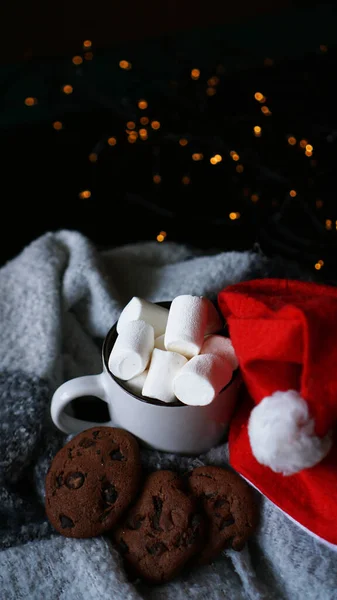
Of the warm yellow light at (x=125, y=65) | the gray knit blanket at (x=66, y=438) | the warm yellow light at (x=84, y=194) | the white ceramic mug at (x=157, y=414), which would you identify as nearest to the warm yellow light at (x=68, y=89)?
the warm yellow light at (x=125, y=65)

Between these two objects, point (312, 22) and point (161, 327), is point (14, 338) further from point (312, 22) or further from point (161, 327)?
point (312, 22)

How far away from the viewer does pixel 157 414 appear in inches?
22.3

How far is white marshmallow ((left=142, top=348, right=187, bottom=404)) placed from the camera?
547 millimetres

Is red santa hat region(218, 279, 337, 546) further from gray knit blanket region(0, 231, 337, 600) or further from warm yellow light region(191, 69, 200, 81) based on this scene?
warm yellow light region(191, 69, 200, 81)

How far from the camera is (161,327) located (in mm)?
606

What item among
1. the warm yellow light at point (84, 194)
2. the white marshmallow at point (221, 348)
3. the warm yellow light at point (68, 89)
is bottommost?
the warm yellow light at point (84, 194)

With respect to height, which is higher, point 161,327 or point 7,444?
point 161,327

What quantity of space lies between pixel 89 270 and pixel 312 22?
2.90ft

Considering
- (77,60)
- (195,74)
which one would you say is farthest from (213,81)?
(77,60)

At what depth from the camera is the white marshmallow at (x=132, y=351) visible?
0.55m

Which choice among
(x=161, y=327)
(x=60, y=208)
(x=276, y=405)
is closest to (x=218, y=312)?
(x=161, y=327)

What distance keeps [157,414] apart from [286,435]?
0.48ft

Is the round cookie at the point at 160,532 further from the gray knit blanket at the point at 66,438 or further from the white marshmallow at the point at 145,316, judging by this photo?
the white marshmallow at the point at 145,316

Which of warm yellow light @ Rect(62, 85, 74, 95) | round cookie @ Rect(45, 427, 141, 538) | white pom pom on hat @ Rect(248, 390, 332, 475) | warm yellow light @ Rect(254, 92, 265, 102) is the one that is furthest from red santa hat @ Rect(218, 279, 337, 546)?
warm yellow light @ Rect(62, 85, 74, 95)
